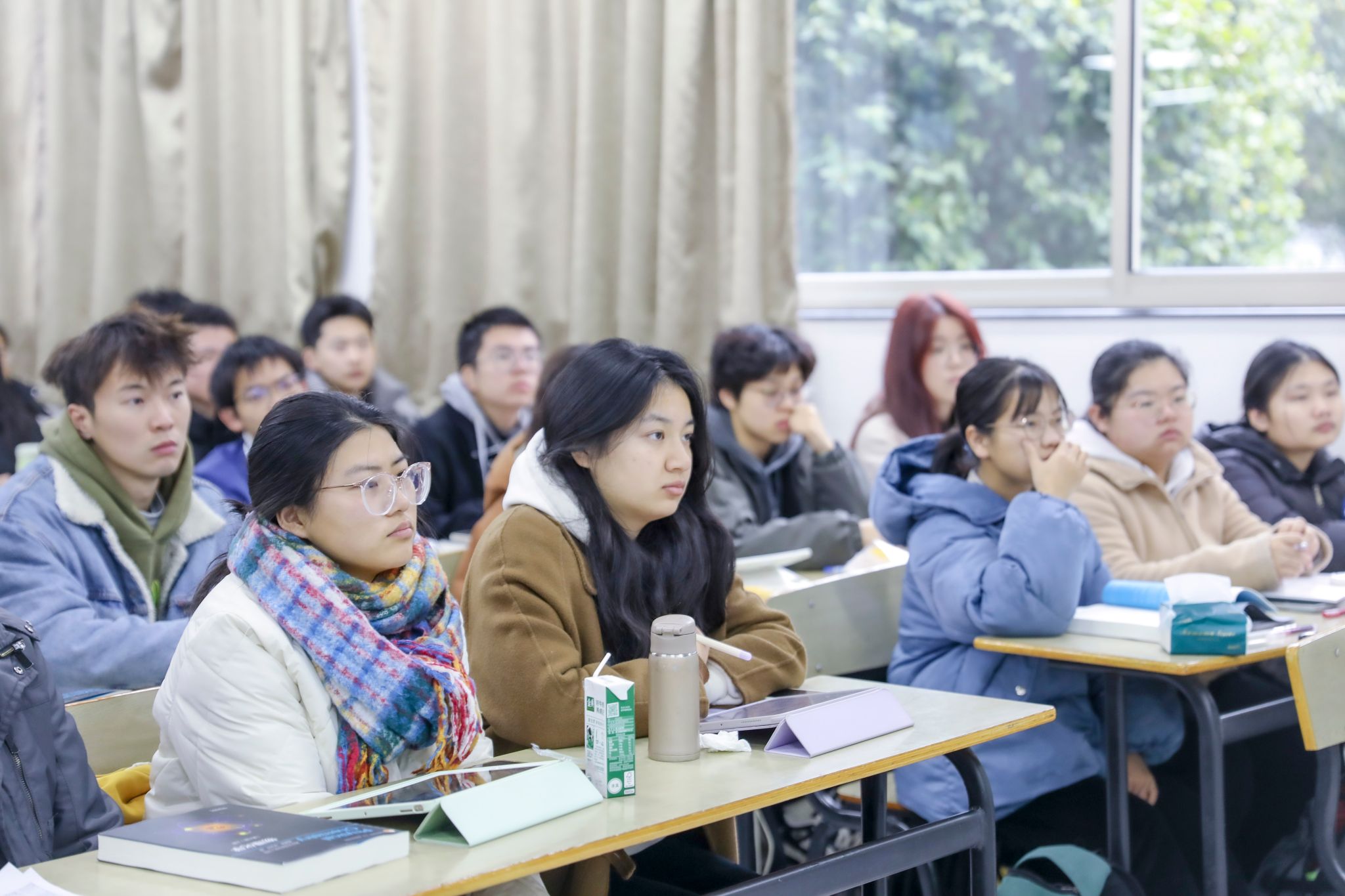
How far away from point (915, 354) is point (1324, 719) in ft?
7.18

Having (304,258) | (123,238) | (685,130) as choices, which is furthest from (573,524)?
(123,238)

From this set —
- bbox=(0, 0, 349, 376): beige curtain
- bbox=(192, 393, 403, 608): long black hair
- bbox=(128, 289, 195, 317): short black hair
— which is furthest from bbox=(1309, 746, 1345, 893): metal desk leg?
bbox=(0, 0, 349, 376): beige curtain

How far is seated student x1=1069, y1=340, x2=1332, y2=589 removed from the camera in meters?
3.18

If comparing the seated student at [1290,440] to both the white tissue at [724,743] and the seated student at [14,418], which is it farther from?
the seated student at [14,418]

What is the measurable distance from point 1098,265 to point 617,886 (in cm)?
315

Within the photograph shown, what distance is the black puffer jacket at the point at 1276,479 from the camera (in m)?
3.77

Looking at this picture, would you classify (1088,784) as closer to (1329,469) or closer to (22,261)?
(1329,469)

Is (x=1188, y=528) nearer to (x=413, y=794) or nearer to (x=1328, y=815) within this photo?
(x=1328, y=815)

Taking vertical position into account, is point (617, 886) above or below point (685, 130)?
below

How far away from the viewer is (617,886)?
2.13m

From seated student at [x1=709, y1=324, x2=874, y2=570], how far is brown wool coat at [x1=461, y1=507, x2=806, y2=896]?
57.3 inches

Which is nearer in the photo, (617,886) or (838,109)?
(617,886)

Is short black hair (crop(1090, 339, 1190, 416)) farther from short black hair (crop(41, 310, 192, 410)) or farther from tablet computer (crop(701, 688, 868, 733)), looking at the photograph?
short black hair (crop(41, 310, 192, 410))

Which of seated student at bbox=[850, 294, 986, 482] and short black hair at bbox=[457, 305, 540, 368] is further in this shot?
short black hair at bbox=[457, 305, 540, 368]
